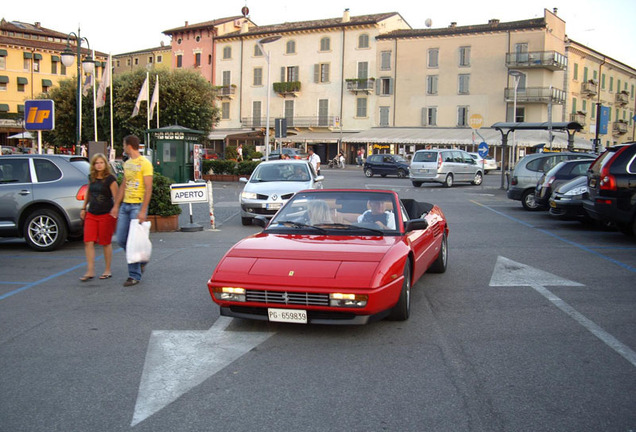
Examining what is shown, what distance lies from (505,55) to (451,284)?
5196cm

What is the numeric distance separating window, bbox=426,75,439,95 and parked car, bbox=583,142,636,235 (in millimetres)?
49131

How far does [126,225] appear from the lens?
313 inches

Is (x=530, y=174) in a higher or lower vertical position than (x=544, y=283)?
higher

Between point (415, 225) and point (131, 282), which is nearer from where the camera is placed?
point (415, 225)

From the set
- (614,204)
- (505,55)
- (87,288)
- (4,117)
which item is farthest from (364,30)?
(87,288)

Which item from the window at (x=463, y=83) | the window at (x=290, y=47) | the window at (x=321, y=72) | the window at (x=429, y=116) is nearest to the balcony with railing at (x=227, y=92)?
the window at (x=290, y=47)

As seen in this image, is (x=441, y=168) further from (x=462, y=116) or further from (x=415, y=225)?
(x=462, y=116)

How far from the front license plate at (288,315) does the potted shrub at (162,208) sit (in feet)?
27.4

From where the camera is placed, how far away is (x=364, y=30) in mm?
61719

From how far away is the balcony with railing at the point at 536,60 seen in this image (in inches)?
2115

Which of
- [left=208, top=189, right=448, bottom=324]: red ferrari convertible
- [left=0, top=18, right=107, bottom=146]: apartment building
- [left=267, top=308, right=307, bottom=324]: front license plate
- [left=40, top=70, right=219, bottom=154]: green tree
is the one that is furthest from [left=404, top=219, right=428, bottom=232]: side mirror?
[left=0, top=18, right=107, bottom=146]: apartment building

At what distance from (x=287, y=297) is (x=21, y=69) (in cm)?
7827

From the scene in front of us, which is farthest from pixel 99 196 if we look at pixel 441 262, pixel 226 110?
pixel 226 110

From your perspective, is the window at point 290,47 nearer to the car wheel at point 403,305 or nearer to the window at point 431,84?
the window at point 431,84
